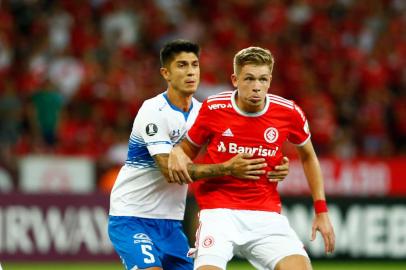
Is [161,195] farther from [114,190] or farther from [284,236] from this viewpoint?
[284,236]

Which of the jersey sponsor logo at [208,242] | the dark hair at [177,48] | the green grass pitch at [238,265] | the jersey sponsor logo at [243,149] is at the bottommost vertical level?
the green grass pitch at [238,265]

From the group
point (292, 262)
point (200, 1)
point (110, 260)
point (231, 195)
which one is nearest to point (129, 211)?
point (231, 195)

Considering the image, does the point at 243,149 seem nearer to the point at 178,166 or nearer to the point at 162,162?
the point at 178,166

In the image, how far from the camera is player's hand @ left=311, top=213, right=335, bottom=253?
7.30m

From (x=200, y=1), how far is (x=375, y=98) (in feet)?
13.1

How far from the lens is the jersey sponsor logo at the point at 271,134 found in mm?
7289

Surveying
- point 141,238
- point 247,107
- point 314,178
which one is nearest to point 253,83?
point 247,107

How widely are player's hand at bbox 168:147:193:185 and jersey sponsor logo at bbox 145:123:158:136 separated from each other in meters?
0.31

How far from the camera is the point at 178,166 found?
7270 mm

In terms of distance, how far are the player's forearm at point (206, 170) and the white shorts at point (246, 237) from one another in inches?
10.1

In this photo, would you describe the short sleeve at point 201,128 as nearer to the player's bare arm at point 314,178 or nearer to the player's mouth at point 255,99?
the player's mouth at point 255,99

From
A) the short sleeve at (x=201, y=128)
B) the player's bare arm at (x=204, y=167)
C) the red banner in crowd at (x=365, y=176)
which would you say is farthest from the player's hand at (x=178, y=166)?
the red banner in crowd at (x=365, y=176)

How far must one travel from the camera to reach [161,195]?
7.85 metres

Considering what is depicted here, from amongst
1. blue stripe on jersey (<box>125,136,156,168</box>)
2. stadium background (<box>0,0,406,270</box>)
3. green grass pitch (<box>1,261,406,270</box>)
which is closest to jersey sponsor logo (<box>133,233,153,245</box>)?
blue stripe on jersey (<box>125,136,156,168</box>)
